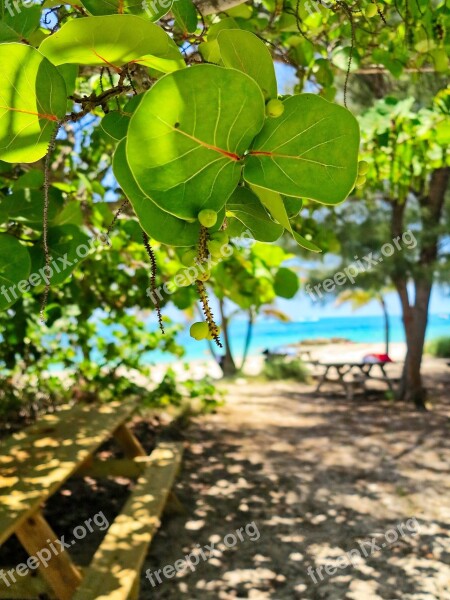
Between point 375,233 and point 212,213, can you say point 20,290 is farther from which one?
point 375,233

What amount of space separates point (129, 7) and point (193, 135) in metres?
0.23

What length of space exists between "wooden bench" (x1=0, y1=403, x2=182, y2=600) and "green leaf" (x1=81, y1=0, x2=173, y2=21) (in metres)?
1.82

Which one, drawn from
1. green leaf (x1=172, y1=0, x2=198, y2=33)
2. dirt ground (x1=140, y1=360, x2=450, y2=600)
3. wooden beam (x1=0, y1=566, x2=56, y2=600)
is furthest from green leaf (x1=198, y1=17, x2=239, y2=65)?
dirt ground (x1=140, y1=360, x2=450, y2=600)

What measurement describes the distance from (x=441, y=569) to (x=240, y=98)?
10.2 feet

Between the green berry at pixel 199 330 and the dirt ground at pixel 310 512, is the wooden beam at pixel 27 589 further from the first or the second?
the green berry at pixel 199 330

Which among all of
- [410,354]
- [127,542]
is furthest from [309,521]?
[410,354]

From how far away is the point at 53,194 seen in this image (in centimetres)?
109

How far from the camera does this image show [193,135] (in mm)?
393

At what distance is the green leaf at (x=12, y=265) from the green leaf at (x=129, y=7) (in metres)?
0.30

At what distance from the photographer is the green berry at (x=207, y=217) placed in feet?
1.39

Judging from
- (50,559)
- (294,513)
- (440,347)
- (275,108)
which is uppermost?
(275,108)

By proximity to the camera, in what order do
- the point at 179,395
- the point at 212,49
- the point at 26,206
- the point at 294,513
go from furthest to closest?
the point at 179,395
the point at 294,513
the point at 26,206
the point at 212,49

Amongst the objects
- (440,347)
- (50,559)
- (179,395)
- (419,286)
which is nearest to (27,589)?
(50,559)

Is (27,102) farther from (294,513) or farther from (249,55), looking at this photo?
(294,513)
